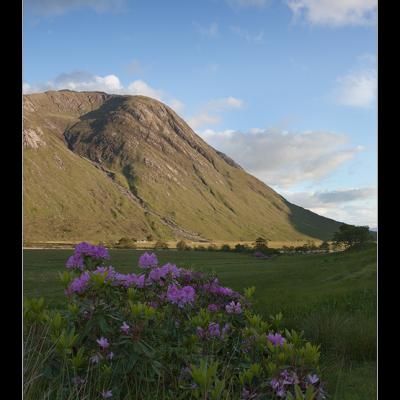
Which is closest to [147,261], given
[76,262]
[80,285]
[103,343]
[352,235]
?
[76,262]

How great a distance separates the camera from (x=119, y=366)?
3.49 meters

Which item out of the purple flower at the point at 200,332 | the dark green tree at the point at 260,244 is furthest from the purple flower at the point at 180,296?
the dark green tree at the point at 260,244

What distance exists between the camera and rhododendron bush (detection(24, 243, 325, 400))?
315 centimetres

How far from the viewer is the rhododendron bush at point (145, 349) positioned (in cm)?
315

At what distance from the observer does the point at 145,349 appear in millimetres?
3291

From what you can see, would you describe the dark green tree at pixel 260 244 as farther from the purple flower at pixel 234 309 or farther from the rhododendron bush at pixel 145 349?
the rhododendron bush at pixel 145 349

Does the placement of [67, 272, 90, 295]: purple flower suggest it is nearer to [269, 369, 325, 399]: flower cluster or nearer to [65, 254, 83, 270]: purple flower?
[65, 254, 83, 270]: purple flower

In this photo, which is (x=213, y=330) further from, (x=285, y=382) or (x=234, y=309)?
(x=285, y=382)

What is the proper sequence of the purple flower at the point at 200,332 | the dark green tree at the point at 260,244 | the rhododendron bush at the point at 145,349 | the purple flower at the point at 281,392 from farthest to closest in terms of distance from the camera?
the dark green tree at the point at 260,244
the purple flower at the point at 200,332
the rhododendron bush at the point at 145,349
the purple flower at the point at 281,392

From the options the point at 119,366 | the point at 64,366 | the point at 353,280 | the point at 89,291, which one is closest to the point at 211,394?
the point at 119,366

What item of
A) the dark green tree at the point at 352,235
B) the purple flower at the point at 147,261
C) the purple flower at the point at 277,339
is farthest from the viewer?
the dark green tree at the point at 352,235

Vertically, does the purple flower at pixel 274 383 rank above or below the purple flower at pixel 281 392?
above
